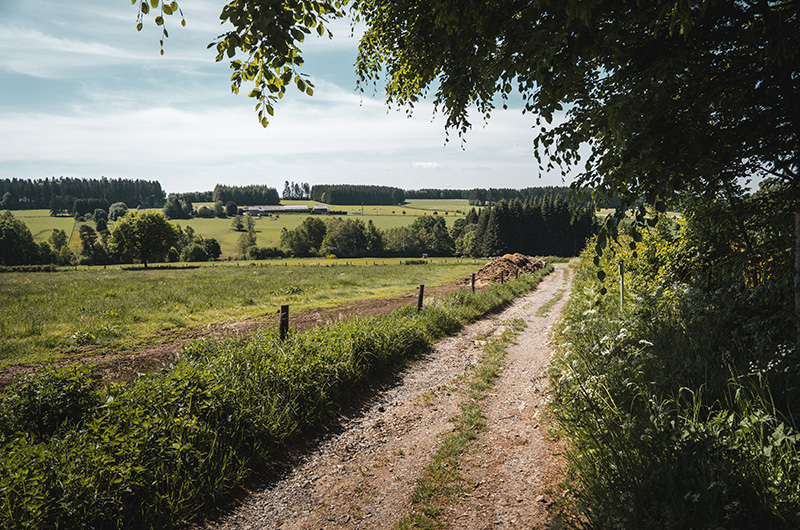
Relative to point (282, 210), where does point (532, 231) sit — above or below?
below

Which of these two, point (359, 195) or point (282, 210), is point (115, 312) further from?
point (359, 195)

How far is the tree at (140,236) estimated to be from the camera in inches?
2303

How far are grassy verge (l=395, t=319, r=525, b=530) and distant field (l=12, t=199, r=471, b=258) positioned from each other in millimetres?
91227

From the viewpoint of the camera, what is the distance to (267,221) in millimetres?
128875

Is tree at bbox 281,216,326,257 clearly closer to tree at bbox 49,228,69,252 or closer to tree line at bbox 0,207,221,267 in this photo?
tree line at bbox 0,207,221,267

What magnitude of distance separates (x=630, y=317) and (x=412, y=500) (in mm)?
4601

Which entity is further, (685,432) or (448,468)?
(448,468)

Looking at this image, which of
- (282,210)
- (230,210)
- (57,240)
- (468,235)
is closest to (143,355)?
(468,235)

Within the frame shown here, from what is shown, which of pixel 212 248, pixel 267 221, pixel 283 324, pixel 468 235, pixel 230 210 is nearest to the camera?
pixel 283 324

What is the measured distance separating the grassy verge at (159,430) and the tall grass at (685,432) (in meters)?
3.81

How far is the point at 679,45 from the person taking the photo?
354 cm

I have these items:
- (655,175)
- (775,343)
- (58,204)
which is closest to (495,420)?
(775,343)

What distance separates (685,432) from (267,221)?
135m

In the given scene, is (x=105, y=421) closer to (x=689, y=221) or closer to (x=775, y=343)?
(x=775, y=343)
